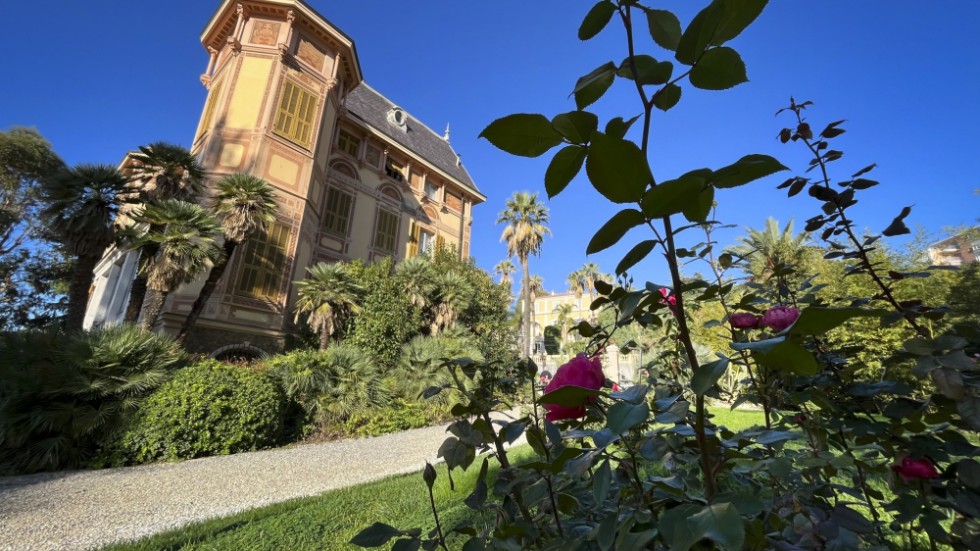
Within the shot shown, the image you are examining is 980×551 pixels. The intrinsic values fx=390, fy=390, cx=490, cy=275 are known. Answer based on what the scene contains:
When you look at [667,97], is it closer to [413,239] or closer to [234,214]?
[234,214]

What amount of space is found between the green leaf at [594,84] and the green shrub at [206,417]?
8.61 meters

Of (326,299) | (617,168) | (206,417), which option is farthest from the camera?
(326,299)

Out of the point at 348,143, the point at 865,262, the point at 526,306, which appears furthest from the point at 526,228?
the point at 865,262

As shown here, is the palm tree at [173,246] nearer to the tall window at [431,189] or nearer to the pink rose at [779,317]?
the pink rose at [779,317]

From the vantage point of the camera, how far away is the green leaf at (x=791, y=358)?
0.40m

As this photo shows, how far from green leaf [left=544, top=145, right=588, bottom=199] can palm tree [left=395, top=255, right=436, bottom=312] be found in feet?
44.6

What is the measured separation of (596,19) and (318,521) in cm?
439

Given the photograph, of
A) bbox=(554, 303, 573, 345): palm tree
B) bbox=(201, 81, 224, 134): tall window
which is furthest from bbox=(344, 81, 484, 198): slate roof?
bbox=(554, 303, 573, 345): palm tree

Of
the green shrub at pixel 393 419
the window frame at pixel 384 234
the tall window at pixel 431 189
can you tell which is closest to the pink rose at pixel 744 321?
the green shrub at pixel 393 419

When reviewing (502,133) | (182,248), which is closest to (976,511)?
(502,133)

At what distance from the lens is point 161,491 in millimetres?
4836

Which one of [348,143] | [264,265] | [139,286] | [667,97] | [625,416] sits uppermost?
[348,143]

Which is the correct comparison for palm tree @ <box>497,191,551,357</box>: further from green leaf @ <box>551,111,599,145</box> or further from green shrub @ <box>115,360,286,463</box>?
green leaf @ <box>551,111,599,145</box>

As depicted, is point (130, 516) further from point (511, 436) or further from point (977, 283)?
point (977, 283)
